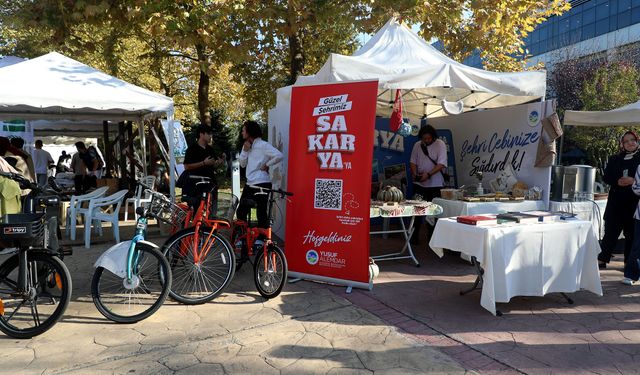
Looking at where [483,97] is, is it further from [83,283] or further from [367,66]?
[83,283]

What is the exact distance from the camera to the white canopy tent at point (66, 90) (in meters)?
6.23

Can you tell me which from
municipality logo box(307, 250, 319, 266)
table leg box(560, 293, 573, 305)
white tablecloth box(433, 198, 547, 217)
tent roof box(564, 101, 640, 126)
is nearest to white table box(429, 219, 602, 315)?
table leg box(560, 293, 573, 305)

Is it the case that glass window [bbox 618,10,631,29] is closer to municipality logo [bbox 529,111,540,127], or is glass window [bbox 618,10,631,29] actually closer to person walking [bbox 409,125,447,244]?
municipality logo [bbox 529,111,540,127]

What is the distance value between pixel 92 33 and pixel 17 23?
615cm

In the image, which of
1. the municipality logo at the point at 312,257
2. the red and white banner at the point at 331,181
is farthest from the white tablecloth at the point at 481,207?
the municipality logo at the point at 312,257

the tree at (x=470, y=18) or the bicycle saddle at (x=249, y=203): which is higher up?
the tree at (x=470, y=18)

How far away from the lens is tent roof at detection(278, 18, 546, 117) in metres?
4.98

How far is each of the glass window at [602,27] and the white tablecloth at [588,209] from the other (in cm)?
3608

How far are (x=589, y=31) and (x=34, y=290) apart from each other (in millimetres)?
43616

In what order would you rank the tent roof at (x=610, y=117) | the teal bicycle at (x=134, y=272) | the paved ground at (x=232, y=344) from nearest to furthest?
1. the paved ground at (x=232, y=344)
2. the teal bicycle at (x=134, y=272)
3. the tent roof at (x=610, y=117)

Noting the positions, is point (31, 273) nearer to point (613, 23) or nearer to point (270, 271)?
point (270, 271)

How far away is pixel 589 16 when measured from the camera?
122ft

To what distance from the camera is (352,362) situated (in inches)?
126

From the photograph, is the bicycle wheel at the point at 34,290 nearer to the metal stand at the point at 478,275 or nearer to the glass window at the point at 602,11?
the metal stand at the point at 478,275
